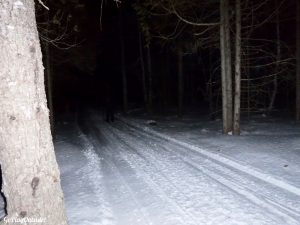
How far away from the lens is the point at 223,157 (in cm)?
1023

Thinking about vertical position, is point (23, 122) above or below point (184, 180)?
above

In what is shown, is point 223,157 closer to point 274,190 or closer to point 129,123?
point 274,190

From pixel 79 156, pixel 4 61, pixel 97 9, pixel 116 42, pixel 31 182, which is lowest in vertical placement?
pixel 79 156

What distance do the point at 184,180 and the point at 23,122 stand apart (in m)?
5.62

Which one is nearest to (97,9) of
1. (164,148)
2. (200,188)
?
(164,148)

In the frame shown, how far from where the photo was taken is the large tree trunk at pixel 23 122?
2.92 meters

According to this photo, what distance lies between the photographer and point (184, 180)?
8.06 metres

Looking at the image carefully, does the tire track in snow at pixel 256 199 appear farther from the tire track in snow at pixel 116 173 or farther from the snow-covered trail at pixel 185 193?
Answer: the tire track in snow at pixel 116 173

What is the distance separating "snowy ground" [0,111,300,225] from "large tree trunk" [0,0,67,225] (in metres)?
2.98

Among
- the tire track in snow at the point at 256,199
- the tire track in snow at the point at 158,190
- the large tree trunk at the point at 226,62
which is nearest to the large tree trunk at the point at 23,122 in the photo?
the tire track in snow at the point at 158,190

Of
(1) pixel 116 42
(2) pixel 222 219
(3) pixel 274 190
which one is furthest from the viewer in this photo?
(1) pixel 116 42

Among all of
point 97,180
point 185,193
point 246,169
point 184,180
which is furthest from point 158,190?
point 246,169

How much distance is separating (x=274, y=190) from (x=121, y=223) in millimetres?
3313

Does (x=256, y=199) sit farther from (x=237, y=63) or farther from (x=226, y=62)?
(x=226, y=62)
